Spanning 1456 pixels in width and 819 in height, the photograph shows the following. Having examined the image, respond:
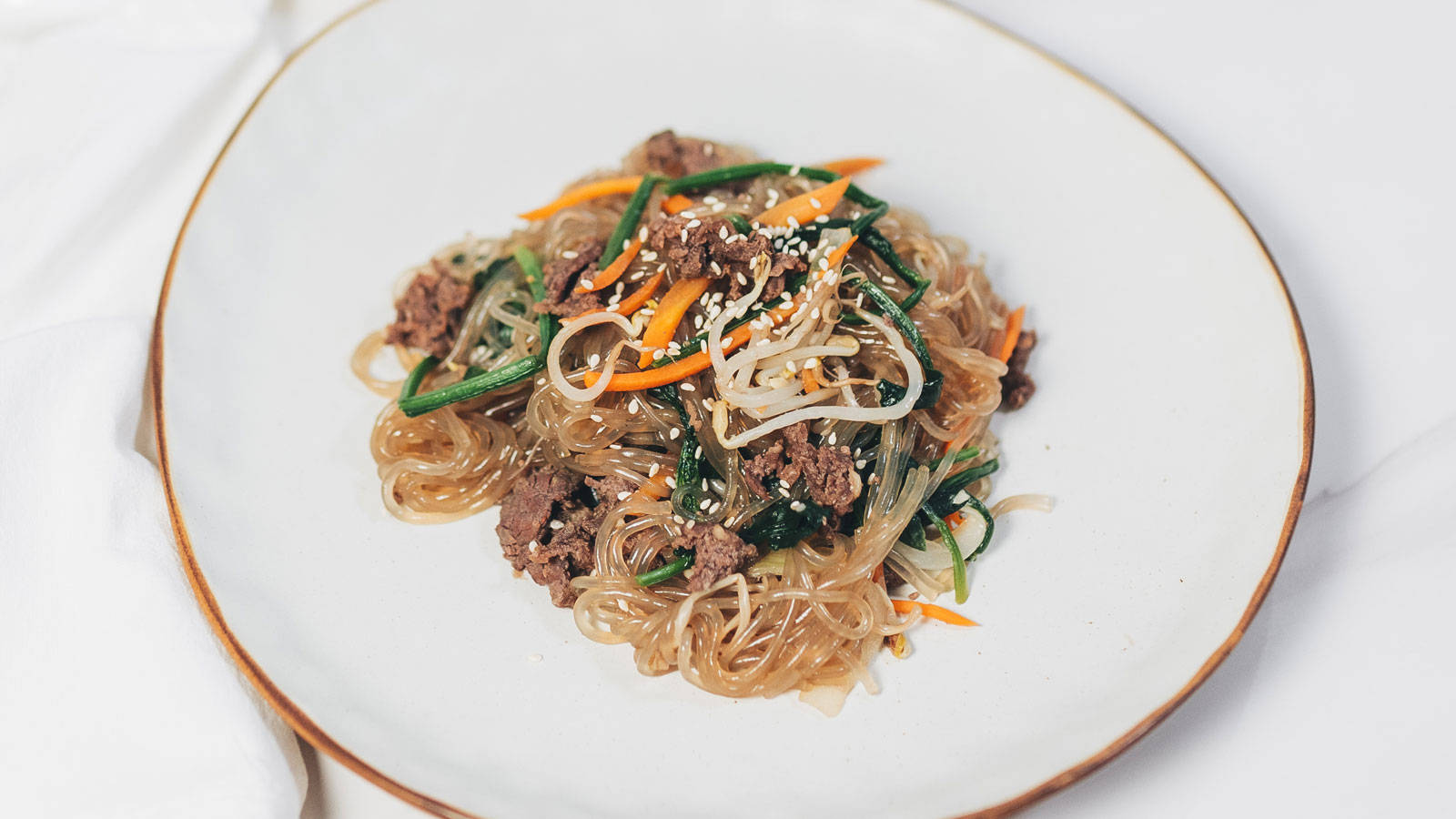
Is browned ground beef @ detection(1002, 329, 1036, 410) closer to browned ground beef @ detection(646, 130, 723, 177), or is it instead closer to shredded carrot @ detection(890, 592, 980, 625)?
shredded carrot @ detection(890, 592, 980, 625)

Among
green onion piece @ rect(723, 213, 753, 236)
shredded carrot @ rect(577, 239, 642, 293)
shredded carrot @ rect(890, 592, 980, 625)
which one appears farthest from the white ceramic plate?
green onion piece @ rect(723, 213, 753, 236)

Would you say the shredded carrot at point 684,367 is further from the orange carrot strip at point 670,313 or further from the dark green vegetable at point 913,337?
the dark green vegetable at point 913,337

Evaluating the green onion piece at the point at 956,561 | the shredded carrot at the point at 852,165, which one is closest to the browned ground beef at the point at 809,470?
the green onion piece at the point at 956,561

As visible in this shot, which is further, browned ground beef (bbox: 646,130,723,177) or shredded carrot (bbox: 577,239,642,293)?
browned ground beef (bbox: 646,130,723,177)

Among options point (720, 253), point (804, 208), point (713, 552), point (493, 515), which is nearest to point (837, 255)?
point (804, 208)

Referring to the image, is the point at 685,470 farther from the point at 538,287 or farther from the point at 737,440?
the point at 538,287

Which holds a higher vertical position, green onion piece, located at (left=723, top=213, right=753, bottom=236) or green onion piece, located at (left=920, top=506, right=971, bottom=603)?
green onion piece, located at (left=723, top=213, right=753, bottom=236)
